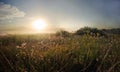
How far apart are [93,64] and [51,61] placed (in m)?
0.75

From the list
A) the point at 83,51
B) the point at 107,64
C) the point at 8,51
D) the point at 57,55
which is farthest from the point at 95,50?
the point at 8,51

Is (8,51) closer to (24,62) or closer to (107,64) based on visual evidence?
(24,62)

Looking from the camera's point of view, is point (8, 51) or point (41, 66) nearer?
point (41, 66)

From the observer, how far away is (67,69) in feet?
11.5

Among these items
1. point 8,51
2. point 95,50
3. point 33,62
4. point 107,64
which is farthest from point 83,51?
point 8,51

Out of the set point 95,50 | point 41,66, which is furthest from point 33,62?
point 95,50

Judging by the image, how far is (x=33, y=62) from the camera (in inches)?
136

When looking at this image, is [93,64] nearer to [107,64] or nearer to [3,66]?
[107,64]

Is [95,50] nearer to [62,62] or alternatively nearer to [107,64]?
[107,64]

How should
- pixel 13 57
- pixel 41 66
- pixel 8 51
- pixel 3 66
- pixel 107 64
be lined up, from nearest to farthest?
pixel 41 66
pixel 3 66
pixel 107 64
pixel 13 57
pixel 8 51

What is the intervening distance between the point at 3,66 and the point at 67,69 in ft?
3.18

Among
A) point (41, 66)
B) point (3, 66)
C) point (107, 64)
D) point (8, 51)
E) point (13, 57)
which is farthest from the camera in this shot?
point (8, 51)

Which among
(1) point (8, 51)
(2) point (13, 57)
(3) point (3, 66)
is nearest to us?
(3) point (3, 66)

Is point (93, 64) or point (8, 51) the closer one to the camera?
point (93, 64)
